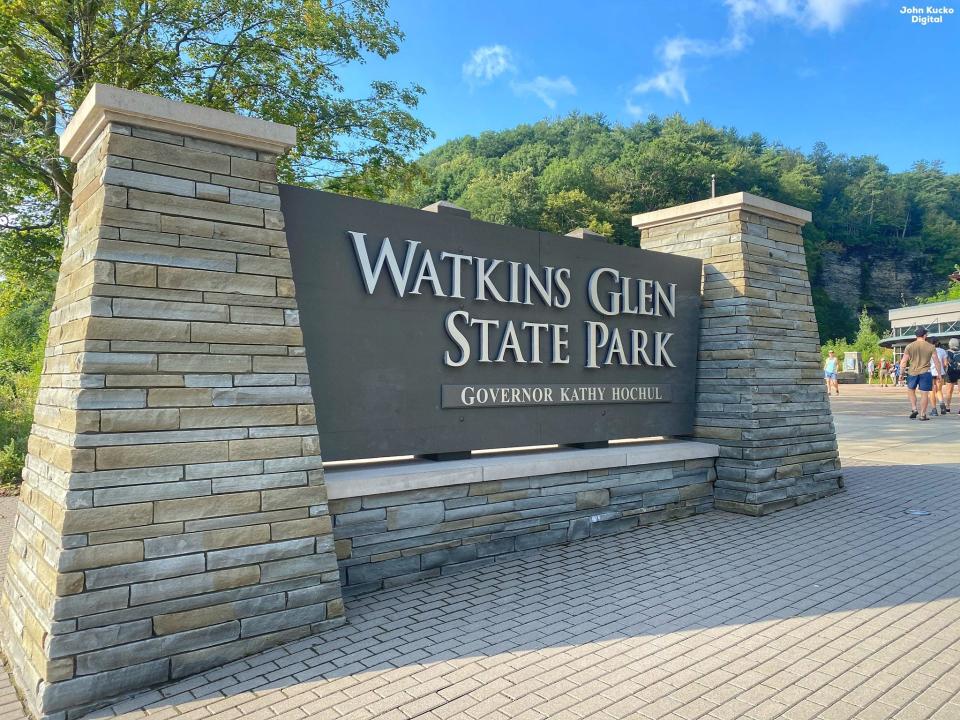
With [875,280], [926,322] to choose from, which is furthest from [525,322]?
[875,280]

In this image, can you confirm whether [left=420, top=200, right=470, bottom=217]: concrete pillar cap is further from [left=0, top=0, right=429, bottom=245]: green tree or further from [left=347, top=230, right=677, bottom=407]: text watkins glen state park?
[left=0, top=0, right=429, bottom=245]: green tree

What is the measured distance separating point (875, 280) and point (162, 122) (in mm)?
77812

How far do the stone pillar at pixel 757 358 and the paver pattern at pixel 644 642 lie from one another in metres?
0.96

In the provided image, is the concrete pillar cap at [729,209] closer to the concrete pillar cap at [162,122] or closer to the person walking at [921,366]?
the concrete pillar cap at [162,122]

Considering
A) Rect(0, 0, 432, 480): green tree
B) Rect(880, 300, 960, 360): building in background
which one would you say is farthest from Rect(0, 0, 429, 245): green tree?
Rect(880, 300, 960, 360): building in background

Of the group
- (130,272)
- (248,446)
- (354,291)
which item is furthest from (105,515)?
(354,291)

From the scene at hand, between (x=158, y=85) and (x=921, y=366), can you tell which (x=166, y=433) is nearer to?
(x=158, y=85)

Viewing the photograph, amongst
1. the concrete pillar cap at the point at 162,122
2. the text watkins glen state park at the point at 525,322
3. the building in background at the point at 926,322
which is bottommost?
the text watkins glen state park at the point at 525,322

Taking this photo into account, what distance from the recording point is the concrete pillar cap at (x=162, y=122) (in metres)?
3.18

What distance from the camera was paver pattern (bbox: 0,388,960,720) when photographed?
2748mm

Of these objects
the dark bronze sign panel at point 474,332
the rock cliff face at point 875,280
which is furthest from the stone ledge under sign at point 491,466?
the rock cliff face at point 875,280

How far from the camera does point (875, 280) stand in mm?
67438

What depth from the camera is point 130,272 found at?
3.17 meters

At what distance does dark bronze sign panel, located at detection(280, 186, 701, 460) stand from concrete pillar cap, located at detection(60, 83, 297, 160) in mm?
392
